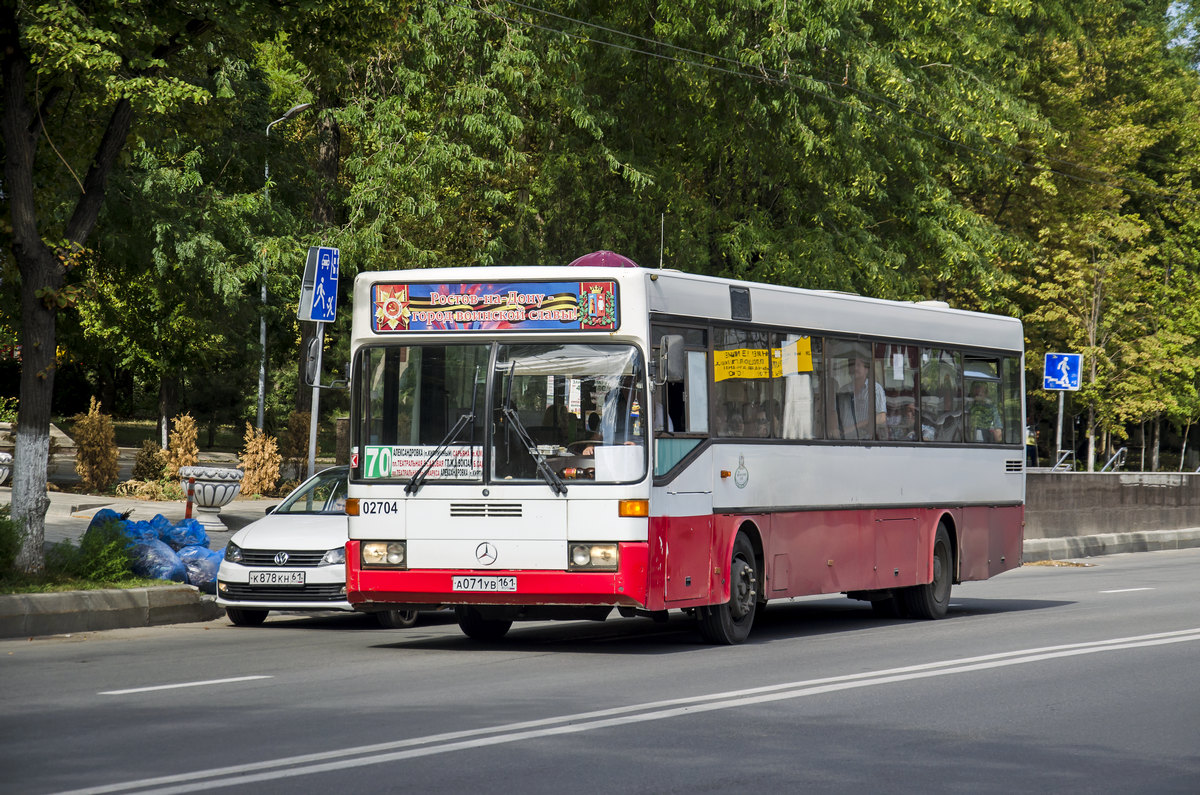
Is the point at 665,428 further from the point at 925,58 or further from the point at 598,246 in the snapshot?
the point at 925,58

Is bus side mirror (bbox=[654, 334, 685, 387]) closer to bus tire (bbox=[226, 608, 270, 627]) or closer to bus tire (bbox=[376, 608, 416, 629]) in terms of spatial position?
bus tire (bbox=[376, 608, 416, 629])

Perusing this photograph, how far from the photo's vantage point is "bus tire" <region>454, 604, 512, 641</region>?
13617mm

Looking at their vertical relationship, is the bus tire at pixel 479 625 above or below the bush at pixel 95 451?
below

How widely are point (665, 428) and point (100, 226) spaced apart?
→ 15244mm

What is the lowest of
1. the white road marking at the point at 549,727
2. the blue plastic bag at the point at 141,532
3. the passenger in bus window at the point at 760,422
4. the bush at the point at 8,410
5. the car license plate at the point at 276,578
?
the white road marking at the point at 549,727

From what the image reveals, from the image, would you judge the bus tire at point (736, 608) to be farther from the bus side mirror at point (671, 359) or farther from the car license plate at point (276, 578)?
the car license plate at point (276, 578)

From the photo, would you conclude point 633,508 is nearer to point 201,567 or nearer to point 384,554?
point 384,554

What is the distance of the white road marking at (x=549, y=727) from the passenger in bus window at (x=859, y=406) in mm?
3048

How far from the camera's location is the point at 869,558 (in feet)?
50.8

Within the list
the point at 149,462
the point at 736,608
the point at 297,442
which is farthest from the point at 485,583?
the point at 297,442

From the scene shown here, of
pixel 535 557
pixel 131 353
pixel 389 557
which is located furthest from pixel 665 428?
pixel 131 353

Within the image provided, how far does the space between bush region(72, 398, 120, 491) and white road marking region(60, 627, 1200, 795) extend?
68.1 ft

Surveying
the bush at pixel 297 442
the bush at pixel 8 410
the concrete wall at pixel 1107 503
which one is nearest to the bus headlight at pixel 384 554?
the concrete wall at pixel 1107 503

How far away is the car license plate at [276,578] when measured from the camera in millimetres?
14758
